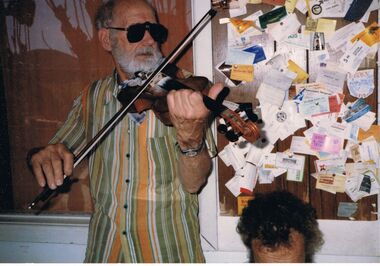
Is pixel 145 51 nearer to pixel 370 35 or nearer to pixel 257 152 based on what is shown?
pixel 257 152

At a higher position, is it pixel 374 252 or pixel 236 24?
pixel 236 24

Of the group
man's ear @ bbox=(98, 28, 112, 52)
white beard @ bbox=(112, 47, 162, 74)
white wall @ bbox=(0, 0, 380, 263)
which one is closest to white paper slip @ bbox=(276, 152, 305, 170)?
white wall @ bbox=(0, 0, 380, 263)

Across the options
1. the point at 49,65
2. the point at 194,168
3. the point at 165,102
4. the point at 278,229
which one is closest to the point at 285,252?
the point at 278,229

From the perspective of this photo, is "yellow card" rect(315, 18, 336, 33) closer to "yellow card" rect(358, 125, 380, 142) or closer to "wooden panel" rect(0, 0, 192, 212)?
"yellow card" rect(358, 125, 380, 142)

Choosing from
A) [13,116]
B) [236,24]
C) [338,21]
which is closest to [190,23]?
[236,24]

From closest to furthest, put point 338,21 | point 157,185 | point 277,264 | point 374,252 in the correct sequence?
point 277,264 → point 157,185 → point 338,21 → point 374,252

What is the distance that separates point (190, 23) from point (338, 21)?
0.83 metres

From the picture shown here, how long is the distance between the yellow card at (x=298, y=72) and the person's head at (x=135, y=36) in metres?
0.75

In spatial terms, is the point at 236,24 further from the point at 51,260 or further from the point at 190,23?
the point at 51,260

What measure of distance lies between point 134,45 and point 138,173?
62 centimetres

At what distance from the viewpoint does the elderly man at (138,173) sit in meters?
1.46

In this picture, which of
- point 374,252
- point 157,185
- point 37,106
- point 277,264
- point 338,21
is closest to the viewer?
point 277,264

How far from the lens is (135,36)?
1540 millimetres

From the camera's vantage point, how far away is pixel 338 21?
1756 millimetres
